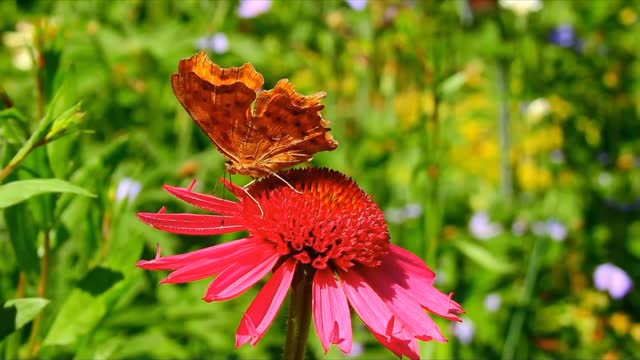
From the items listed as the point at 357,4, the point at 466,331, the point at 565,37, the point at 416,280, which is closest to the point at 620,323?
the point at 466,331

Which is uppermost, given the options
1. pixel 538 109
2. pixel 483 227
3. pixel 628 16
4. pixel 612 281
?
pixel 628 16

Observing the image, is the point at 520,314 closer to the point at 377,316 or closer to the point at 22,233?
the point at 377,316

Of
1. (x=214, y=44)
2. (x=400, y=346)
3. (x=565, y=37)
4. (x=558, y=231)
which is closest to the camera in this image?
(x=400, y=346)

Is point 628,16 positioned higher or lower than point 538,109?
higher

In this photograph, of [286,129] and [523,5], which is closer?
[286,129]

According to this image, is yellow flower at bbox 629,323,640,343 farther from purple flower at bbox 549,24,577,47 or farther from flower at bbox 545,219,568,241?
purple flower at bbox 549,24,577,47

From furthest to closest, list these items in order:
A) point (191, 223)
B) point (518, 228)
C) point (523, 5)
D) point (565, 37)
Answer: point (565, 37), point (523, 5), point (518, 228), point (191, 223)

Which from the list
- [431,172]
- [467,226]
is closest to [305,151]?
[431,172]
